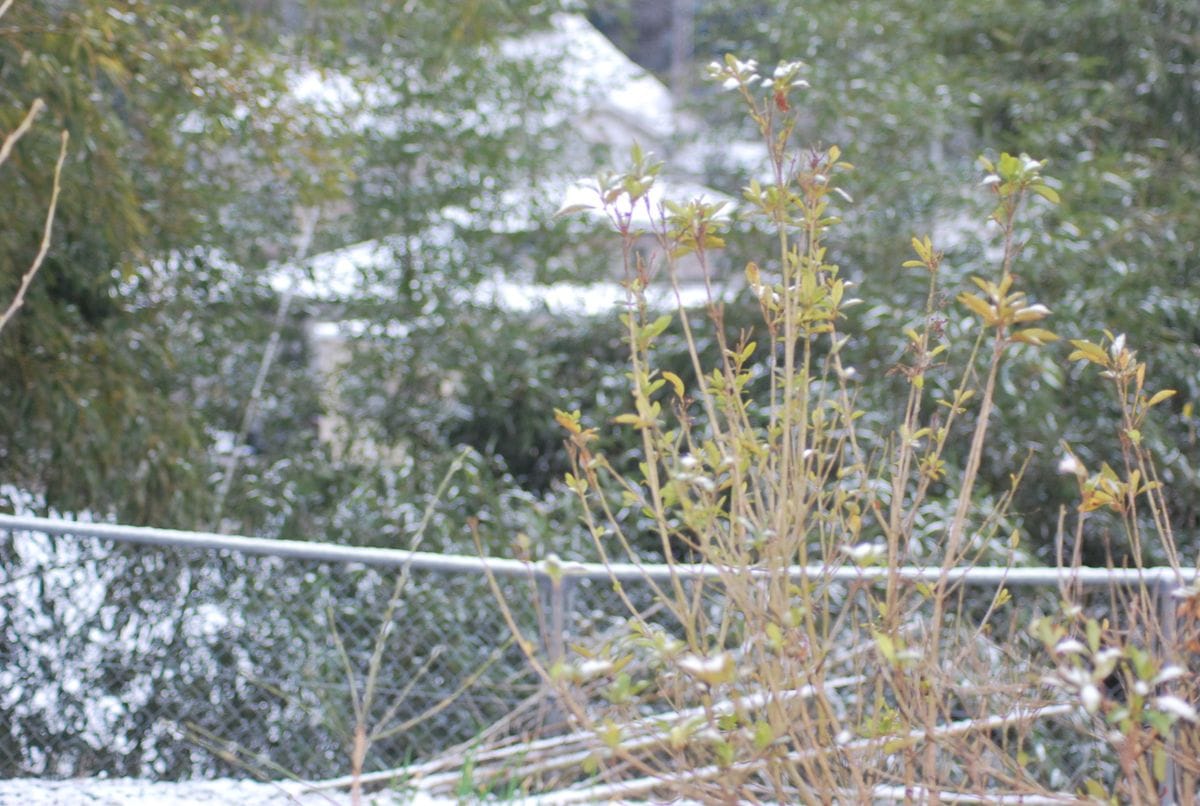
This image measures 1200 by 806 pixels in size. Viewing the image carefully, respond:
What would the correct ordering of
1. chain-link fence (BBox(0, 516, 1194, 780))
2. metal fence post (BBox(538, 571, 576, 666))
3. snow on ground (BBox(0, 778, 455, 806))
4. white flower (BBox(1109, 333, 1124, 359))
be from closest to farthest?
1. white flower (BBox(1109, 333, 1124, 359))
2. metal fence post (BBox(538, 571, 576, 666))
3. snow on ground (BBox(0, 778, 455, 806))
4. chain-link fence (BBox(0, 516, 1194, 780))

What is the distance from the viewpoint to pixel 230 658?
3.64 meters

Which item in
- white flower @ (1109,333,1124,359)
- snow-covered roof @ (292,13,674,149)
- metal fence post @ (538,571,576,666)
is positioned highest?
snow-covered roof @ (292,13,674,149)

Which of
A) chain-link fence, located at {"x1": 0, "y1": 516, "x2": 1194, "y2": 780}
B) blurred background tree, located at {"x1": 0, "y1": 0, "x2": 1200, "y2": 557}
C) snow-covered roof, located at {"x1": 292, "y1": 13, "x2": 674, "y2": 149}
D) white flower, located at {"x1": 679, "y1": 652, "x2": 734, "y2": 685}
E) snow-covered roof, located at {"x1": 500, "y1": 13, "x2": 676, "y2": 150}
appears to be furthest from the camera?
snow-covered roof, located at {"x1": 500, "y1": 13, "x2": 676, "y2": 150}

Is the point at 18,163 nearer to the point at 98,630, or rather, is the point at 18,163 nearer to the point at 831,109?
the point at 98,630

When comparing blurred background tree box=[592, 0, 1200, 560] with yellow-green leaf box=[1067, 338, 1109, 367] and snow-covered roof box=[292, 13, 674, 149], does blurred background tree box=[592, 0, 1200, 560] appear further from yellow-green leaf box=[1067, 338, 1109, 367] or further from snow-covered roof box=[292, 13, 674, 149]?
yellow-green leaf box=[1067, 338, 1109, 367]

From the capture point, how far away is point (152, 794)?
2.58 m

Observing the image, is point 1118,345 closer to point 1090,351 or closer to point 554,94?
point 1090,351

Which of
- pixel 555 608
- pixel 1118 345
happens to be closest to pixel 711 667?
pixel 1118 345

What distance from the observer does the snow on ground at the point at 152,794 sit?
98.4 inches

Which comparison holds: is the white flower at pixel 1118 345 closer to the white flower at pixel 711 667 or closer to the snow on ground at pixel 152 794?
the white flower at pixel 711 667

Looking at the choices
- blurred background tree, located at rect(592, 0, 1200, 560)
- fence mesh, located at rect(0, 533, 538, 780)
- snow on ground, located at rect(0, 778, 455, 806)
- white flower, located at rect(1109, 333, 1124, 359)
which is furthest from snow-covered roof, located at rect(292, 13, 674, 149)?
white flower, located at rect(1109, 333, 1124, 359)

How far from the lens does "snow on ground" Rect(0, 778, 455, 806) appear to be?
2500 mm

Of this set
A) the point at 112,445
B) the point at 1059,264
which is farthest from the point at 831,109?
the point at 112,445

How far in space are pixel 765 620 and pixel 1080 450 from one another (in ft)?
11.9
